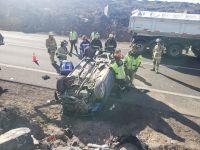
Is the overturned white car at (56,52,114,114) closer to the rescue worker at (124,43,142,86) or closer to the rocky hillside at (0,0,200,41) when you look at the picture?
the rescue worker at (124,43,142,86)

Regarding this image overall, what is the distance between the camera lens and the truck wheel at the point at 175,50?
2031 centimetres

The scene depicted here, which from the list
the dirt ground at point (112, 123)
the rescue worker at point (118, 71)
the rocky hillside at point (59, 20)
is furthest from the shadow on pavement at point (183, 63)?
the rocky hillside at point (59, 20)

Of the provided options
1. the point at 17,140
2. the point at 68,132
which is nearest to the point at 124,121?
the point at 68,132

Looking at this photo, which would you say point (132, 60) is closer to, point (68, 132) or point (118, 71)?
point (118, 71)

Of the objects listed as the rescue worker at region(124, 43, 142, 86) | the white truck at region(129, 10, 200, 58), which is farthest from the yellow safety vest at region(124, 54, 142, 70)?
the white truck at region(129, 10, 200, 58)

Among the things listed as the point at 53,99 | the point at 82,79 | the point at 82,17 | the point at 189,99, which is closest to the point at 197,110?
the point at 189,99

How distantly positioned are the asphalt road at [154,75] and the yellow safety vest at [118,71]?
1709 mm

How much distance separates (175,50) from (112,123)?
1113 cm

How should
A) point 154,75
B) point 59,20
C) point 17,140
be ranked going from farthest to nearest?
point 59,20
point 154,75
point 17,140

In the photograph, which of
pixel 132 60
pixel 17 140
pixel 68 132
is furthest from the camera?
pixel 132 60

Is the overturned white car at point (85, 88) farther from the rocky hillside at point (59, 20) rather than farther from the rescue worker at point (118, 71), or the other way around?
the rocky hillside at point (59, 20)

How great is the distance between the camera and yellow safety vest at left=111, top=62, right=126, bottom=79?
39.7 feet

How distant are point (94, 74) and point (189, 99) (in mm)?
3996

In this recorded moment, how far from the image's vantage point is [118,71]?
481 inches
